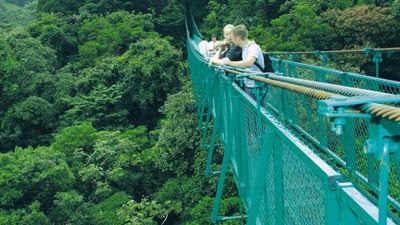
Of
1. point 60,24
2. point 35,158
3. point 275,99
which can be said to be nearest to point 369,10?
point 35,158

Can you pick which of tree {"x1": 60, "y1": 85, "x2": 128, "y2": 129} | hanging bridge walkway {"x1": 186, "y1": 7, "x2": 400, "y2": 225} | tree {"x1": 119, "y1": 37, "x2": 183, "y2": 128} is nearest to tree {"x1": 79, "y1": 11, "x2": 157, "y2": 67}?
tree {"x1": 60, "y1": 85, "x2": 128, "y2": 129}

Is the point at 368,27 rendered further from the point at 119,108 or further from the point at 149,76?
A: the point at 119,108

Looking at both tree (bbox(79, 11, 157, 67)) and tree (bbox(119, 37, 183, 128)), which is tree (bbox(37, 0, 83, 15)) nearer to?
tree (bbox(79, 11, 157, 67))

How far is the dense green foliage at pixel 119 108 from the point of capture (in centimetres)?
983

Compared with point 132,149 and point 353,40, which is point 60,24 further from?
point 353,40

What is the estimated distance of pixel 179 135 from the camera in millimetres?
9102

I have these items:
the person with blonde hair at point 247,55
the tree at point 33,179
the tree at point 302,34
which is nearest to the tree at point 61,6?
the tree at point 302,34

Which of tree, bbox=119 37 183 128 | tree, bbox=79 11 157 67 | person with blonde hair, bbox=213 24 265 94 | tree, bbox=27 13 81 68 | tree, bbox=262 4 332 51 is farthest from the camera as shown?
Result: tree, bbox=27 13 81 68

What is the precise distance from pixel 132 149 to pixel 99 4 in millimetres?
13010

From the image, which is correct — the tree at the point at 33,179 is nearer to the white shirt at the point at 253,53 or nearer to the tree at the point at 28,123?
the tree at the point at 28,123

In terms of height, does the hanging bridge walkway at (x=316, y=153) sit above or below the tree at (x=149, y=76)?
above

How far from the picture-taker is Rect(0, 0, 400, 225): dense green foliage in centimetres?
983

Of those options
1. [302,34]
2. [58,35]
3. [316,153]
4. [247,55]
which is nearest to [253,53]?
[247,55]

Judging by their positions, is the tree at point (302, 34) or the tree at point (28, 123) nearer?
the tree at point (302, 34)
